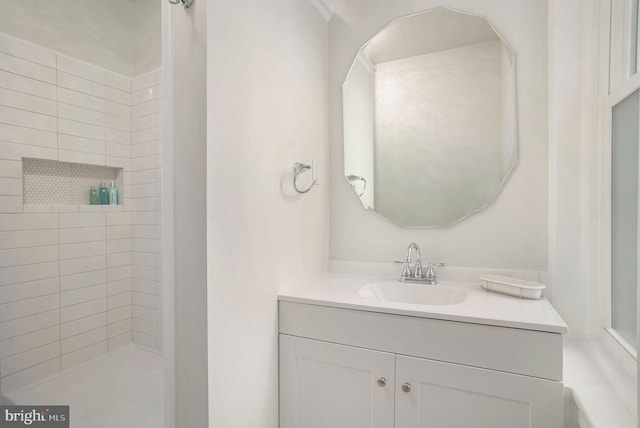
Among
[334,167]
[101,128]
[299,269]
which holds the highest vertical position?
[101,128]

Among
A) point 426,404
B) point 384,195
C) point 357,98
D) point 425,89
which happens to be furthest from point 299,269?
point 425,89

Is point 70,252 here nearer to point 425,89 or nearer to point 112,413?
point 112,413

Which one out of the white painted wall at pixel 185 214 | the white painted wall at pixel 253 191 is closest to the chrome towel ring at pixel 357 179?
the white painted wall at pixel 253 191

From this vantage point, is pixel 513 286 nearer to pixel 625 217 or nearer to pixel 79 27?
pixel 625 217

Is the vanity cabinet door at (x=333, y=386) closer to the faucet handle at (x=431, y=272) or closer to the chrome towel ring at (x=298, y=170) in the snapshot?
the faucet handle at (x=431, y=272)

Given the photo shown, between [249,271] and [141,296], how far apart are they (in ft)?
5.49

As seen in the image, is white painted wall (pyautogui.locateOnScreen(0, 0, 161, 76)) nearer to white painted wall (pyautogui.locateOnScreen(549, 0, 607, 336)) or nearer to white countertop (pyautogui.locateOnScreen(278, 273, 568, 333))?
white countertop (pyautogui.locateOnScreen(278, 273, 568, 333))

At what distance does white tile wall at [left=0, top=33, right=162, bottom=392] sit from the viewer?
71.9 inches

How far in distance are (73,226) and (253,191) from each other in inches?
64.8

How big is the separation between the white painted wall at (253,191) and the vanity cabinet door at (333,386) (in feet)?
0.21

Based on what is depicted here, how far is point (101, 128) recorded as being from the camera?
2.26m

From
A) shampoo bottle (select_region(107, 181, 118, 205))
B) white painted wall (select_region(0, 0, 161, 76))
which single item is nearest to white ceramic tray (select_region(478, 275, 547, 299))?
shampoo bottle (select_region(107, 181, 118, 205))

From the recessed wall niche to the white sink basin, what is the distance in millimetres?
1969

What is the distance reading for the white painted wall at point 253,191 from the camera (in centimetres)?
102
